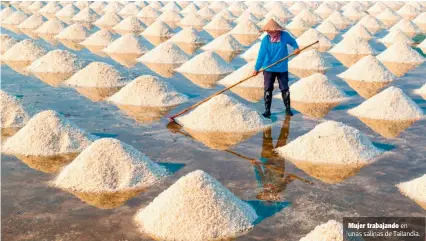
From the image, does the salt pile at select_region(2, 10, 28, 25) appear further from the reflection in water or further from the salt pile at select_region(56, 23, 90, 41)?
the reflection in water

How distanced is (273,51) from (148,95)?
2.28 m

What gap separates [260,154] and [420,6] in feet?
69.1

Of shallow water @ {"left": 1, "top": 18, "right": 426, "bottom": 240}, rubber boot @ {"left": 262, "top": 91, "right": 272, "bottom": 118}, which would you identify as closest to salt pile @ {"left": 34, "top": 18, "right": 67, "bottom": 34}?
shallow water @ {"left": 1, "top": 18, "right": 426, "bottom": 240}

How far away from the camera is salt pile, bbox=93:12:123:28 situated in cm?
1881

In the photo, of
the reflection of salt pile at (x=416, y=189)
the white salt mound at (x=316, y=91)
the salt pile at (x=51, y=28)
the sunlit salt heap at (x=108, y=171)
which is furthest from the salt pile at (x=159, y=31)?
the reflection of salt pile at (x=416, y=189)

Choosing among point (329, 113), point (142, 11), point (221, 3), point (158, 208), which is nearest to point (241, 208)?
point (158, 208)

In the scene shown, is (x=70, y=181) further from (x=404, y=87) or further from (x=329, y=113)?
(x=404, y=87)

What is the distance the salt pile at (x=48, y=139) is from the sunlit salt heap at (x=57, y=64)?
4519mm

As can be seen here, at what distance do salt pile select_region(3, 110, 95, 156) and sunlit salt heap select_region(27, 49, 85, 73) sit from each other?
4.52 m

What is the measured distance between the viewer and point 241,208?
4.45m

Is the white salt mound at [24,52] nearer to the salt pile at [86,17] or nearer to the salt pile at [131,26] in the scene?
the salt pile at [131,26]

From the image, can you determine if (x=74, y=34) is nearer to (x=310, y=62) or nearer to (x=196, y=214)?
(x=310, y=62)

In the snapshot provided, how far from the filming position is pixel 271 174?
5480 mm

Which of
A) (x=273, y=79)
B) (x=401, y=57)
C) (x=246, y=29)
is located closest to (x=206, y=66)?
(x=273, y=79)
